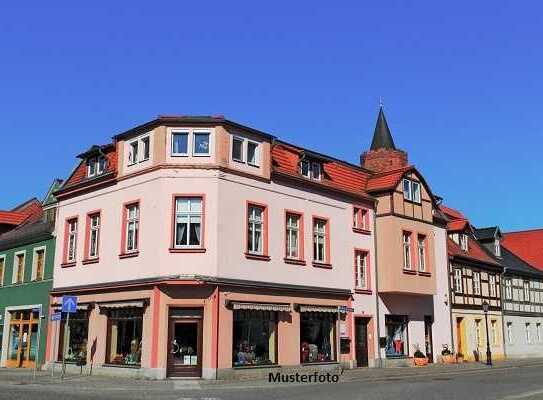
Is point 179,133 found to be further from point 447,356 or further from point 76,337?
point 447,356

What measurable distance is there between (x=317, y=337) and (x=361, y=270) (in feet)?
16.7

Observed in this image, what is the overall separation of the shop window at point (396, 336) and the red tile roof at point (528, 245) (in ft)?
97.4

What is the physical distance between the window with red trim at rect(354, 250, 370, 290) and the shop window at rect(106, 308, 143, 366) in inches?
465

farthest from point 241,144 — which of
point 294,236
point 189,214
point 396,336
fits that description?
point 396,336

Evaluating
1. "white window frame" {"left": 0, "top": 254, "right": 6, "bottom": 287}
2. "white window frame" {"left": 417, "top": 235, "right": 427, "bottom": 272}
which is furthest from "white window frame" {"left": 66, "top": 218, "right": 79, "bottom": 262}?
"white window frame" {"left": 417, "top": 235, "right": 427, "bottom": 272}

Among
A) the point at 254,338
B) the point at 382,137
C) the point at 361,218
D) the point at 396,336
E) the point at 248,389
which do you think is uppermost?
the point at 382,137

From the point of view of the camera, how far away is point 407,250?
35.1m

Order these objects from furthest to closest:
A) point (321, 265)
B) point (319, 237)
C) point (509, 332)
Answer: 1. point (509, 332)
2. point (319, 237)
3. point (321, 265)

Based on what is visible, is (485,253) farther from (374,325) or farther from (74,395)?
(74,395)

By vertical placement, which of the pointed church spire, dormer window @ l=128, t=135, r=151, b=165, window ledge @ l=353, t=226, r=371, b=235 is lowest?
window ledge @ l=353, t=226, r=371, b=235

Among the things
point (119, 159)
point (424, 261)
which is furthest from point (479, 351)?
point (119, 159)

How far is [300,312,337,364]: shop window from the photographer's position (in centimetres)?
2927

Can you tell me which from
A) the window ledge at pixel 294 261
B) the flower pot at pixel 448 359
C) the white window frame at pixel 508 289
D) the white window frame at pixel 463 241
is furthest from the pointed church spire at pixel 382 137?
the window ledge at pixel 294 261

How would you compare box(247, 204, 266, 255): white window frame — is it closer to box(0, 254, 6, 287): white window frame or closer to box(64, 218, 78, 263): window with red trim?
box(64, 218, 78, 263): window with red trim
